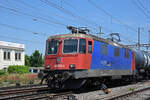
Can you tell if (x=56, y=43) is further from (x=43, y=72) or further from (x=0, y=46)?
(x=0, y=46)

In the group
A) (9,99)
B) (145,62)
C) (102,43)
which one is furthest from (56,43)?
(145,62)

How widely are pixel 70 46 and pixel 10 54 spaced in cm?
3812

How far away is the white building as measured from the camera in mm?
46188

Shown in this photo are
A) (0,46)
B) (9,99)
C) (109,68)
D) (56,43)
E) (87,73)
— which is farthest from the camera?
(0,46)

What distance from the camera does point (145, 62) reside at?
22094mm

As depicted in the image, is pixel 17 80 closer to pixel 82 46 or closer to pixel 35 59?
pixel 82 46

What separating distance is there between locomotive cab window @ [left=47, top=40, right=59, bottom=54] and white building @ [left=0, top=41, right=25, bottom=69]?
35118 millimetres

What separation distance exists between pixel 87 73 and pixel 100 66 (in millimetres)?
1528

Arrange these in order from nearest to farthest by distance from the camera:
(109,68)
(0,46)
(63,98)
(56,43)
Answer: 1. (63,98)
2. (56,43)
3. (109,68)
4. (0,46)

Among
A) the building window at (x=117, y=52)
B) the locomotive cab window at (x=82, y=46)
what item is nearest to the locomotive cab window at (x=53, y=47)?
the locomotive cab window at (x=82, y=46)

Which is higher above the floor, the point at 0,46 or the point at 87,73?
the point at 0,46

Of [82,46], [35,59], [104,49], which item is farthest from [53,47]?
[35,59]

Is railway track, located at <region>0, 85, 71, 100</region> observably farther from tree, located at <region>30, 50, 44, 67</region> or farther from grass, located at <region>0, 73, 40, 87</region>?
tree, located at <region>30, 50, 44, 67</region>

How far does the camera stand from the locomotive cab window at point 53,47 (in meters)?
13.0
